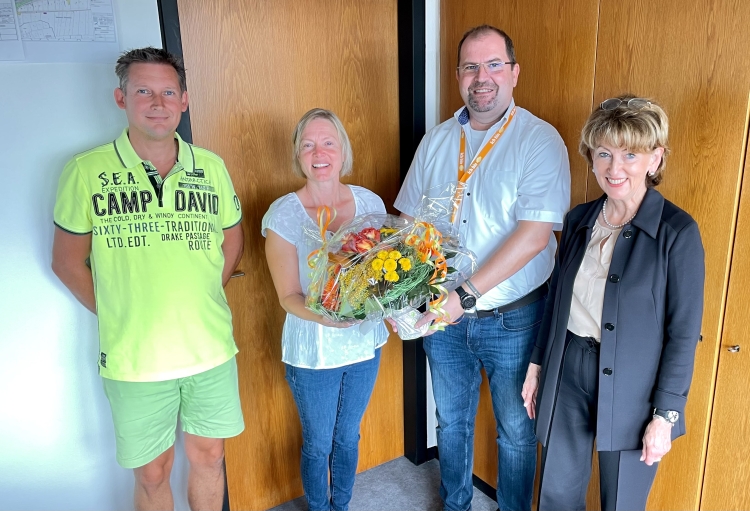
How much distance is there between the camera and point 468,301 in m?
1.82

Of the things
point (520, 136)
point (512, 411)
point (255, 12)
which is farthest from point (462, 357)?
point (255, 12)

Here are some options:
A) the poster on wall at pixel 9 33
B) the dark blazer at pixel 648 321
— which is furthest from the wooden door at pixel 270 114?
the dark blazer at pixel 648 321

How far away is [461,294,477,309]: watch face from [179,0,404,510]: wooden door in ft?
3.08

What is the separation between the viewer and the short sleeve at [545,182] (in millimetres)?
1793

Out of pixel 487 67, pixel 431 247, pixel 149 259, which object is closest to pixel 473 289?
pixel 431 247

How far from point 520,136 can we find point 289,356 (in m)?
1.15

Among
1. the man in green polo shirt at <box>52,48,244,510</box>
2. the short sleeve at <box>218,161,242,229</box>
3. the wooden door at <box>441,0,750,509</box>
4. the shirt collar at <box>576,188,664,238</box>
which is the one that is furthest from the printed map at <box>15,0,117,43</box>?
the shirt collar at <box>576,188,664,238</box>

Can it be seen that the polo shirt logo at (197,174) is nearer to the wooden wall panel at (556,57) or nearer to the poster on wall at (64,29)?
the poster on wall at (64,29)

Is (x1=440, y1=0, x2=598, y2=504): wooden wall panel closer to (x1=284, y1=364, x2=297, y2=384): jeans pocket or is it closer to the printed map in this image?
(x1=284, y1=364, x2=297, y2=384): jeans pocket

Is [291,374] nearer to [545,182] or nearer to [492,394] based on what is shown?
[492,394]

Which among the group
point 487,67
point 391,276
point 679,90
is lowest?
point 391,276

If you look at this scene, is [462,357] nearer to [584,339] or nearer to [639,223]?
[584,339]

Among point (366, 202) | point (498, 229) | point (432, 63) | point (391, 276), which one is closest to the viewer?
point (391, 276)

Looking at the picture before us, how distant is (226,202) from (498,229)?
975mm
